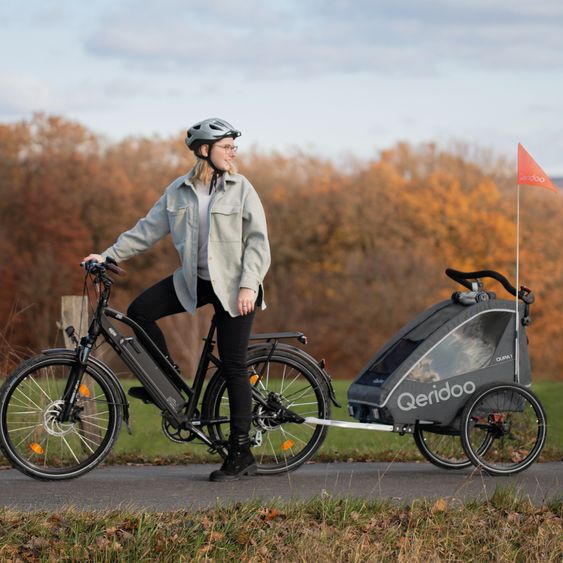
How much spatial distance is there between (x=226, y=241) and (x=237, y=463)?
55.1 inches

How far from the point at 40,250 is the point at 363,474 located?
1473 inches

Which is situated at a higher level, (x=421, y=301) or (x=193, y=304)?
(x=421, y=301)

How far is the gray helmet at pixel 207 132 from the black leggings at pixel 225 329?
846mm

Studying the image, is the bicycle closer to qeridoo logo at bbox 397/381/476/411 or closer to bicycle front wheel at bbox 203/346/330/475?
bicycle front wheel at bbox 203/346/330/475

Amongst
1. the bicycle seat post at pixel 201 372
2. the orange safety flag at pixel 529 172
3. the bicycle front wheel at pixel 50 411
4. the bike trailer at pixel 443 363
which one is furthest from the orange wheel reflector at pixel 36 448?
the orange safety flag at pixel 529 172

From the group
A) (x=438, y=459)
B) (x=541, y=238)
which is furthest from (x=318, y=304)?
(x=438, y=459)

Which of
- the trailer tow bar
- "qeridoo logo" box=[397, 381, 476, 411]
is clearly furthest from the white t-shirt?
"qeridoo logo" box=[397, 381, 476, 411]

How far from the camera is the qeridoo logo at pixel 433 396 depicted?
772 cm

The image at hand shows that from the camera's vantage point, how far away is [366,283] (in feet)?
151

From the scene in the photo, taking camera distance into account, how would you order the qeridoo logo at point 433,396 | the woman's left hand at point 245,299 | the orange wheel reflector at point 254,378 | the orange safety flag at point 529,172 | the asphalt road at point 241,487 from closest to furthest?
the asphalt road at point 241,487 < the woman's left hand at point 245,299 < the orange wheel reflector at point 254,378 < the qeridoo logo at point 433,396 < the orange safety flag at point 529,172

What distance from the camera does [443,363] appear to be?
785 centimetres

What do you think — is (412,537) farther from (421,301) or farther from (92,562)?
(421,301)

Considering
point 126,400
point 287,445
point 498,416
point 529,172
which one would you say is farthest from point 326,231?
point 126,400

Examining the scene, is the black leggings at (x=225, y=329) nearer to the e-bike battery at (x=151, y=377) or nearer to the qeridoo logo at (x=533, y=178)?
the e-bike battery at (x=151, y=377)
